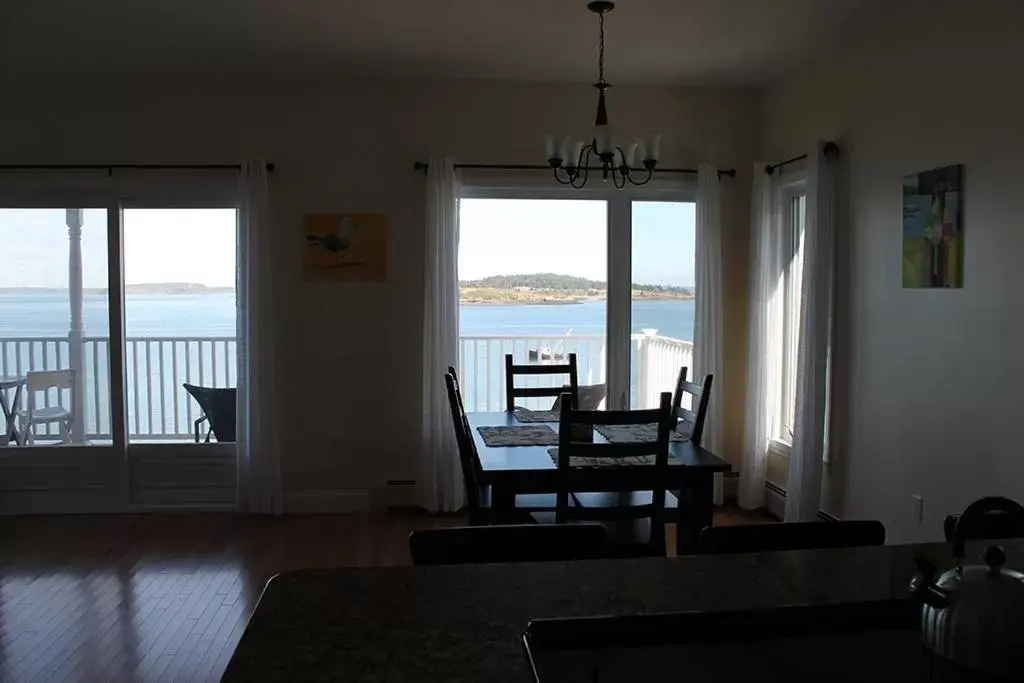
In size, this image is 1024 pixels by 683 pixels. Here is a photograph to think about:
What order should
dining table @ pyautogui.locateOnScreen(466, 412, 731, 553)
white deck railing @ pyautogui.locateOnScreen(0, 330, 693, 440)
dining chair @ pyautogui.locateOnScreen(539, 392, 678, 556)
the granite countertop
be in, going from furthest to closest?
1. white deck railing @ pyautogui.locateOnScreen(0, 330, 693, 440)
2. dining table @ pyautogui.locateOnScreen(466, 412, 731, 553)
3. dining chair @ pyautogui.locateOnScreen(539, 392, 678, 556)
4. the granite countertop

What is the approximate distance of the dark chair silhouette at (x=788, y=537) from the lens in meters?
1.66

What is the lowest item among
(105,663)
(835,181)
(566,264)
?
(105,663)

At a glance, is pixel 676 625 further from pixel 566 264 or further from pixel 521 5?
pixel 566 264

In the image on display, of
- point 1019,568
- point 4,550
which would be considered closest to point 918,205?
point 1019,568

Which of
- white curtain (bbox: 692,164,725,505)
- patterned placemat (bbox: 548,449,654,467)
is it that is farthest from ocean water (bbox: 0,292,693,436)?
patterned placemat (bbox: 548,449,654,467)

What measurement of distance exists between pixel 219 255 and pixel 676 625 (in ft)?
14.8

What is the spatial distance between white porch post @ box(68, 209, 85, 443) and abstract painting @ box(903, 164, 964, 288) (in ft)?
15.7

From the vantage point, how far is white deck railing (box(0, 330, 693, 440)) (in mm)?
5074

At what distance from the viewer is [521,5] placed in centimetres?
365

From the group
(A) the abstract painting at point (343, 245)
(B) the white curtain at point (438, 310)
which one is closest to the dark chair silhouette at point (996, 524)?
(B) the white curtain at point (438, 310)

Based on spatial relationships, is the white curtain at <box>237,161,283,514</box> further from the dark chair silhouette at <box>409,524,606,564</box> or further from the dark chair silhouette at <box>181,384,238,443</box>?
the dark chair silhouette at <box>409,524,606,564</box>

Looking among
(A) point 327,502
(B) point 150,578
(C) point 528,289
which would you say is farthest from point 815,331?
(B) point 150,578

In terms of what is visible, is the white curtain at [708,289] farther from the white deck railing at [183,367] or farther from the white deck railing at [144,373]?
the white deck railing at [144,373]

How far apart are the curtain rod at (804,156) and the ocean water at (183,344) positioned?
0.98 metres
